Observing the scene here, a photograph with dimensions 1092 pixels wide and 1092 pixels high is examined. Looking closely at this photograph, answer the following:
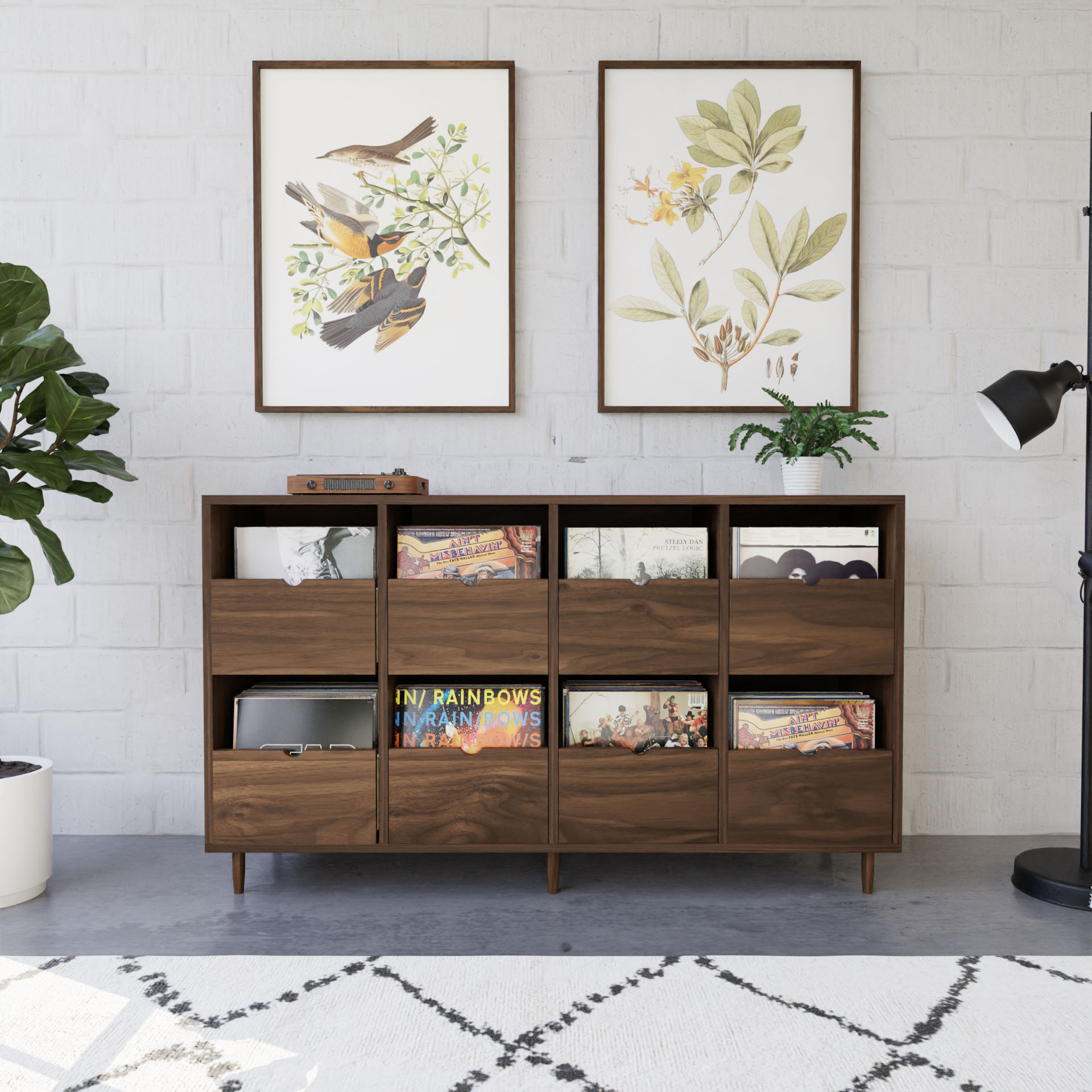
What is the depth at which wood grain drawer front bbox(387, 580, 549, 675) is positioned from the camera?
1869 mm

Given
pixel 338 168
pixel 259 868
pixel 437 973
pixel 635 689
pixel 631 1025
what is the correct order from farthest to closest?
1. pixel 338 168
2. pixel 259 868
3. pixel 635 689
4. pixel 437 973
5. pixel 631 1025

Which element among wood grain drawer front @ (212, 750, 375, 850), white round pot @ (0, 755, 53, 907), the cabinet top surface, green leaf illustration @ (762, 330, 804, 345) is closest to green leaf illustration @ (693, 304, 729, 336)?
green leaf illustration @ (762, 330, 804, 345)

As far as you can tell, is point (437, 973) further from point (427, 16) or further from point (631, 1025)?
point (427, 16)

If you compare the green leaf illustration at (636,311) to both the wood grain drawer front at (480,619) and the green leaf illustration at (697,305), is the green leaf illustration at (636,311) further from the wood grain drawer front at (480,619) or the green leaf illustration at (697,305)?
the wood grain drawer front at (480,619)

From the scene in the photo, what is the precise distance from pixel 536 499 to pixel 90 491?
1.04 metres

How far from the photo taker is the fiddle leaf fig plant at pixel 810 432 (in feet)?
6.49

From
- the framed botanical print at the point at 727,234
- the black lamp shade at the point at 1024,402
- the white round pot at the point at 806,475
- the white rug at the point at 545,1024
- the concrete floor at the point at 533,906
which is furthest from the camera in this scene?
the framed botanical print at the point at 727,234

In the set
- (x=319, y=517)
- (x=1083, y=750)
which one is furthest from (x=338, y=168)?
(x=1083, y=750)

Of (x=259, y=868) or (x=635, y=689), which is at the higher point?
(x=635, y=689)

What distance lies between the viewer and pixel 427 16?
220 cm

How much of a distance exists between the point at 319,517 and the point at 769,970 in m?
1.47

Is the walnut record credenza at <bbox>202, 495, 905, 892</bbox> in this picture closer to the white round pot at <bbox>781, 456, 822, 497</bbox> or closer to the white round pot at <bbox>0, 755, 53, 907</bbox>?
the white round pot at <bbox>781, 456, 822, 497</bbox>

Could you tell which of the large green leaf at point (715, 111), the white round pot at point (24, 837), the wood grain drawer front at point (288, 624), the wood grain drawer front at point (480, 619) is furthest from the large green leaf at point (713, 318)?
the white round pot at point (24, 837)

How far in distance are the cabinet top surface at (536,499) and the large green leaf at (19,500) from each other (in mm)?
340
